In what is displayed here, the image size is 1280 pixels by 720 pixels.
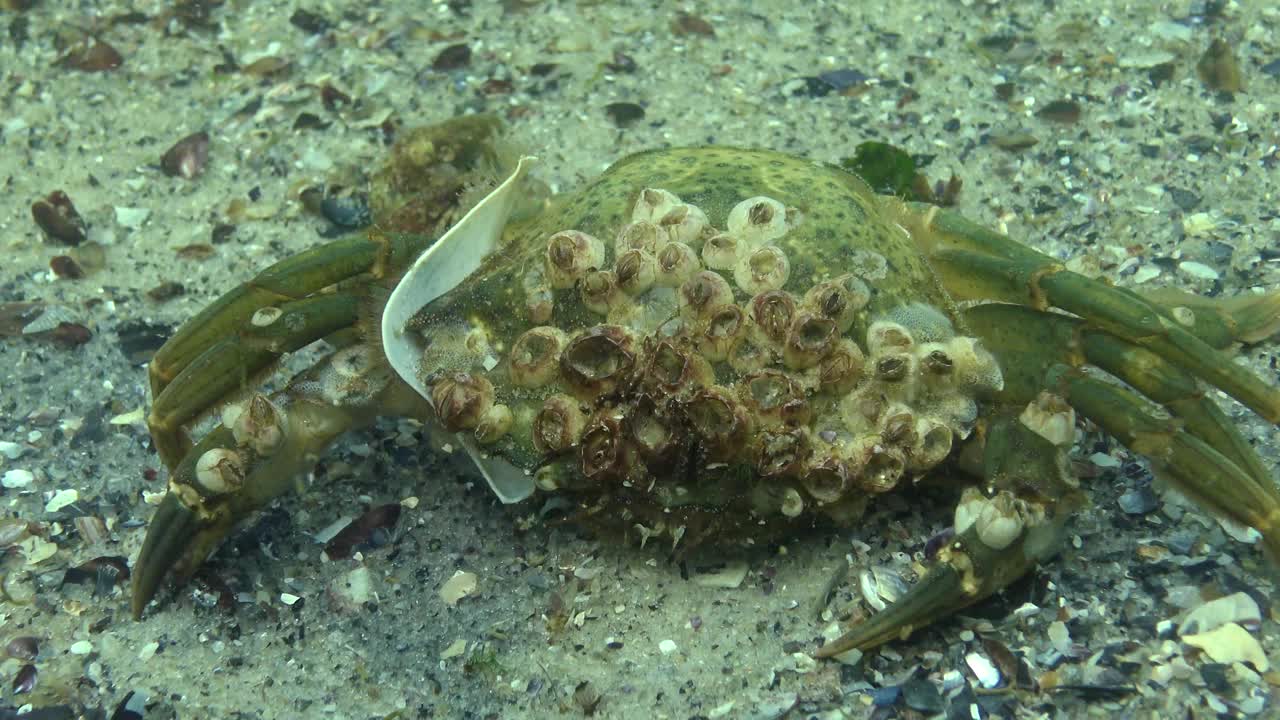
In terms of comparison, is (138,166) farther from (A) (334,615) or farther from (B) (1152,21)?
(B) (1152,21)

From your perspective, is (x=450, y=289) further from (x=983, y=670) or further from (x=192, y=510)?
(x=983, y=670)

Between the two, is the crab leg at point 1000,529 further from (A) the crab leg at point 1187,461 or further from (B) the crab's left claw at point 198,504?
(B) the crab's left claw at point 198,504

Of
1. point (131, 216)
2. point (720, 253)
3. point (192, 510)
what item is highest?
point (720, 253)

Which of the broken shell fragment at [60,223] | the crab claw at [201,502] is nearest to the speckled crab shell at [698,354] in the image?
the crab claw at [201,502]

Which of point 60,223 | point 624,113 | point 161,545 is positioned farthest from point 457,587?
point 60,223

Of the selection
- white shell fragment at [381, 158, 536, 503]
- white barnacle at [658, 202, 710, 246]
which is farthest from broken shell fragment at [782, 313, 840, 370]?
white shell fragment at [381, 158, 536, 503]

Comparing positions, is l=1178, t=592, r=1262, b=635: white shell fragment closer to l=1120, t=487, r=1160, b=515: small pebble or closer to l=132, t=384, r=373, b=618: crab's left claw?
l=1120, t=487, r=1160, b=515: small pebble

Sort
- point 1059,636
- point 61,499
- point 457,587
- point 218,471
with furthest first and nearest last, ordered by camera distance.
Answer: point 61,499 < point 457,587 < point 218,471 < point 1059,636
